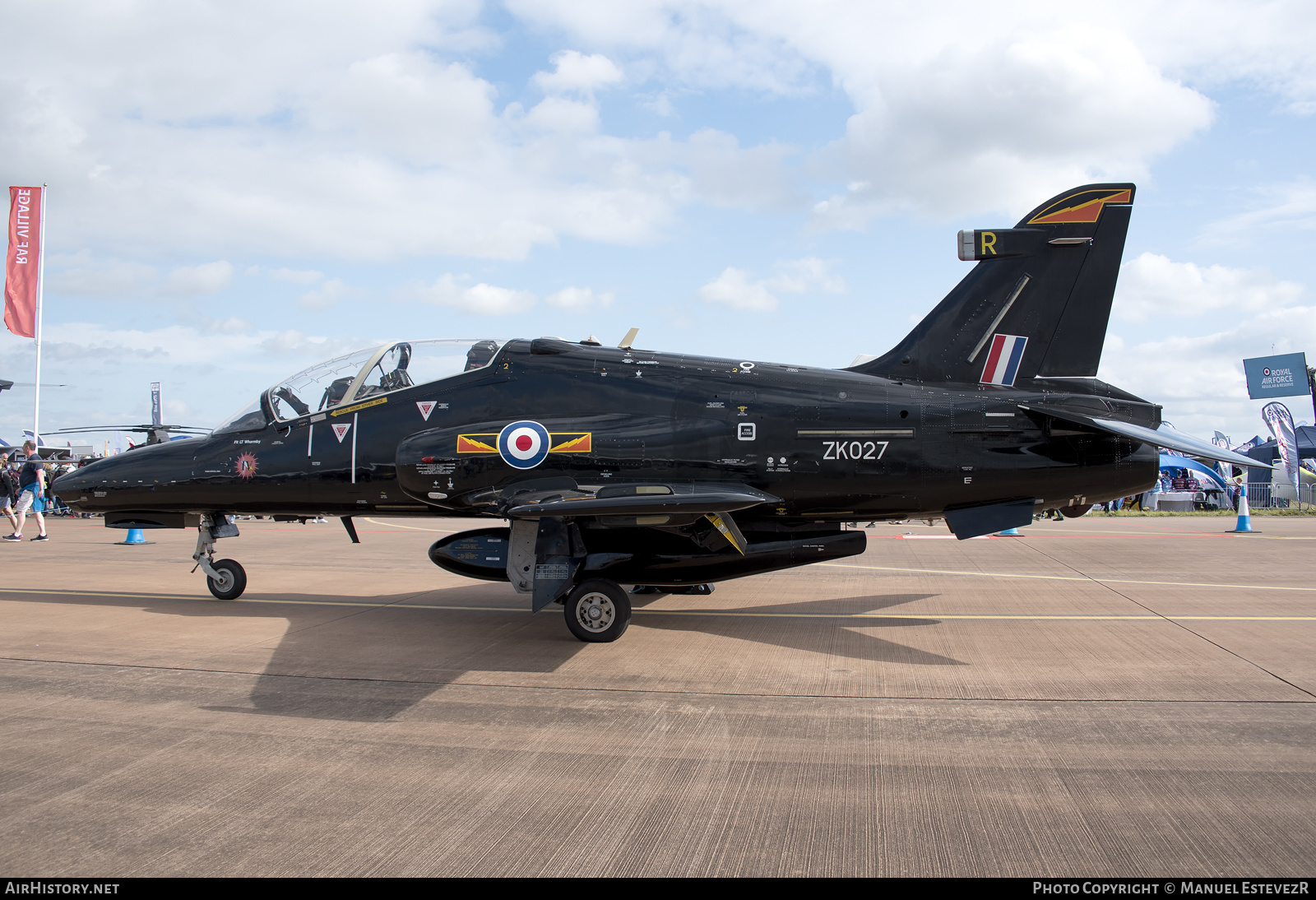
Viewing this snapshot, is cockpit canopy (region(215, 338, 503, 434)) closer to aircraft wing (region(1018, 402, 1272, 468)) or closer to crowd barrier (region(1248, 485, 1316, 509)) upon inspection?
aircraft wing (region(1018, 402, 1272, 468))

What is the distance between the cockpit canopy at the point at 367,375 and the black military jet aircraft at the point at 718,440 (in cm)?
3

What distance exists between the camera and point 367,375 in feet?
30.3

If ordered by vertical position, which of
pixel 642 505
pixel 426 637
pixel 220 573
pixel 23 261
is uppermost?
pixel 23 261

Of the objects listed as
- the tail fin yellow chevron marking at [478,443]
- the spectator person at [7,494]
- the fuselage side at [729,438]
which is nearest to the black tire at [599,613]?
the fuselage side at [729,438]

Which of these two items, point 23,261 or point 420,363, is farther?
point 23,261

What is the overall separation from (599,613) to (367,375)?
13.3ft

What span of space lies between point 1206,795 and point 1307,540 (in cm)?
1757

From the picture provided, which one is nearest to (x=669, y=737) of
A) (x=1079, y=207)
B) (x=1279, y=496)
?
(x=1079, y=207)

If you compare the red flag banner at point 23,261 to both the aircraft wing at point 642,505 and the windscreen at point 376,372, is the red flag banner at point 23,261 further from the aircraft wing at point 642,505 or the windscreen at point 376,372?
the aircraft wing at point 642,505

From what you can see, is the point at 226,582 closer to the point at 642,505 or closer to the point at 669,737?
the point at 642,505

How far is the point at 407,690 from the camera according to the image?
20.1 feet

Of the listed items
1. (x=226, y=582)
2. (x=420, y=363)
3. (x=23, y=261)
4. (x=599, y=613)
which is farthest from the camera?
(x=23, y=261)

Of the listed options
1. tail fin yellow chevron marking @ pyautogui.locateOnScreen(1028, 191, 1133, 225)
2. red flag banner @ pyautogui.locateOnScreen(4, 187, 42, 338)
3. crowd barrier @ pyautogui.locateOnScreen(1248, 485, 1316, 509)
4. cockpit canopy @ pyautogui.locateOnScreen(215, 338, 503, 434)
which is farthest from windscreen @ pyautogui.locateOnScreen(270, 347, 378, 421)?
crowd barrier @ pyautogui.locateOnScreen(1248, 485, 1316, 509)
